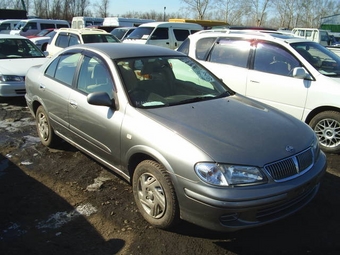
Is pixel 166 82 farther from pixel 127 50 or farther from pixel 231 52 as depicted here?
pixel 231 52

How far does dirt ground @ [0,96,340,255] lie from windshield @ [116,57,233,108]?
1150 millimetres

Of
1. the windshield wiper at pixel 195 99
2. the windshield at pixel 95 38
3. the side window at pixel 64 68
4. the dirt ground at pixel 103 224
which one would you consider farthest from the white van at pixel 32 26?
the windshield wiper at pixel 195 99

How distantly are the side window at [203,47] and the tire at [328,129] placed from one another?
8.22ft

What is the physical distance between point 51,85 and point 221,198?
10.2 ft

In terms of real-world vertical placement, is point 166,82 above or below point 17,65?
above

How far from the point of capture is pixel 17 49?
8.86m

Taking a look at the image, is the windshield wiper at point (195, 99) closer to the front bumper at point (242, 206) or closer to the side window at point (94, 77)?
the side window at point (94, 77)

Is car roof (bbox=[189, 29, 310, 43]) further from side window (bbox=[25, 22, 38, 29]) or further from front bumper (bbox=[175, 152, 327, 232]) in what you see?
side window (bbox=[25, 22, 38, 29])

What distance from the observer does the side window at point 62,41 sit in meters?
11.3

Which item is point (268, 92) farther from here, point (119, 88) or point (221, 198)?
point (221, 198)

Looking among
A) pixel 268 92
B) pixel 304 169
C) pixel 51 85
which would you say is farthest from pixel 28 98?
pixel 304 169

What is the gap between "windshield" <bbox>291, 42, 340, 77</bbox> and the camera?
17.3ft

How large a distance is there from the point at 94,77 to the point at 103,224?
1706mm

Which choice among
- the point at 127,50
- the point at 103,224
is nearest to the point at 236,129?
the point at 103,224
